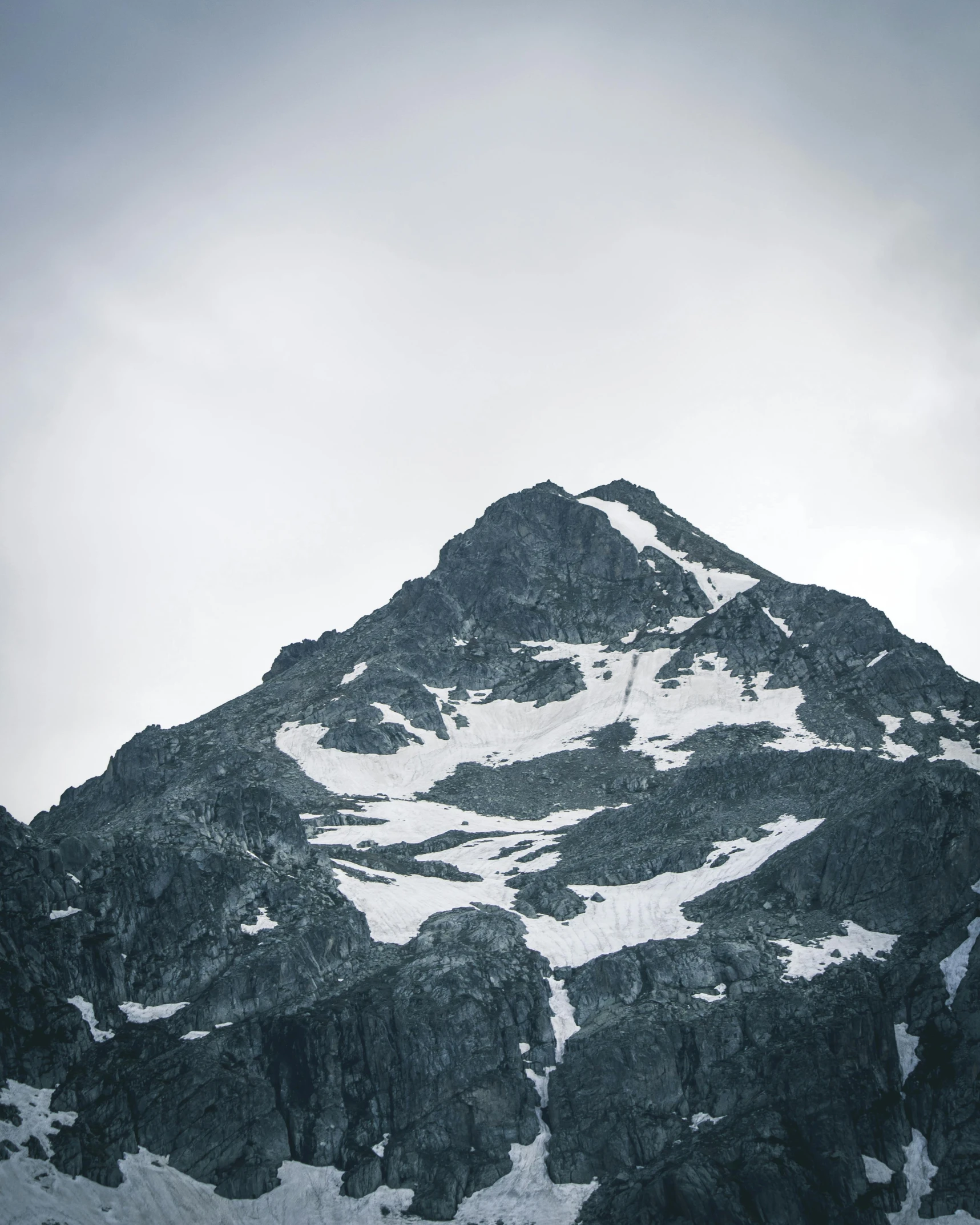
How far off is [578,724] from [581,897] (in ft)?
196

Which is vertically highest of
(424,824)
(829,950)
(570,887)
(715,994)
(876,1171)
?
(424,824)

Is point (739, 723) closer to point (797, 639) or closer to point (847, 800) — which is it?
point (797, 639)

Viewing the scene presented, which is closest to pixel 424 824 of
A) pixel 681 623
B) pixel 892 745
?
pixel 892 745

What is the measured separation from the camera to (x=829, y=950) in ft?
296

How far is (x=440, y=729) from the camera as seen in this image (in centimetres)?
16400

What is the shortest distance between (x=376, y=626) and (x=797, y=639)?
230 ft

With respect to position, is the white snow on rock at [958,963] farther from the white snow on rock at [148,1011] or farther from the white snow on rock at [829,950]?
the white snow on rock at [148,1011]

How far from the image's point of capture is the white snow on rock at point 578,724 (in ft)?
492

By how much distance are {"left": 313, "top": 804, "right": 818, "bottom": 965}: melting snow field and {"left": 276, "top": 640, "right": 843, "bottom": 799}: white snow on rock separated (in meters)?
27.3

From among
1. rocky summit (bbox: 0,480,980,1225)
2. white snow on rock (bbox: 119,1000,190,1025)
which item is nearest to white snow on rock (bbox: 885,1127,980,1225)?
rocky summit (bbox: 0,480,980,1225)

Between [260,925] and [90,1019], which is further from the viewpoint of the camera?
[260,925]

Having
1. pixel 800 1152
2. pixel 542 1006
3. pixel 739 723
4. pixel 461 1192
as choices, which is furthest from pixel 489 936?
pixel 739 723

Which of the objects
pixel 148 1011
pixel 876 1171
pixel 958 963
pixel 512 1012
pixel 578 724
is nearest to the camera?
pixel 876 1171

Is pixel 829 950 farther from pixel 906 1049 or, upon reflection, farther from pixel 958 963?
pixel 906 1049
